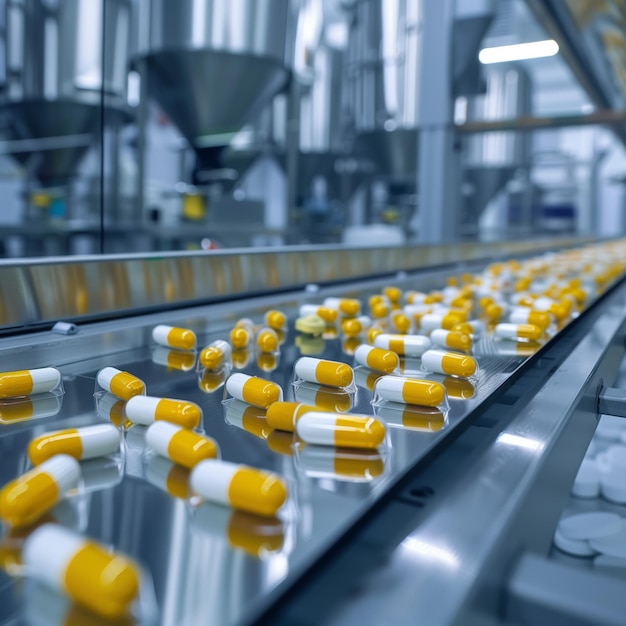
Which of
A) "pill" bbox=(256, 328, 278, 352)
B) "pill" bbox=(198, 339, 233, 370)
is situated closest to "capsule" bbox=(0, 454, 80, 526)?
"pill" bbox=(198, 339, 233, 370)

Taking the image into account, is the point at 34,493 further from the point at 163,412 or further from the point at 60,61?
the point at 60,61

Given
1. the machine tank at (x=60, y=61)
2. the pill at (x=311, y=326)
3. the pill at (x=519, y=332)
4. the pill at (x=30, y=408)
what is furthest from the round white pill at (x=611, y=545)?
the machine tank at (x=60, y=61)

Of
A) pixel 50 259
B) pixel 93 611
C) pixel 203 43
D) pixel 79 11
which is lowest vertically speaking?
pixel 93 611

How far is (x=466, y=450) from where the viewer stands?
55cm

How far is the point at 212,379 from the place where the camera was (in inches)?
31.2

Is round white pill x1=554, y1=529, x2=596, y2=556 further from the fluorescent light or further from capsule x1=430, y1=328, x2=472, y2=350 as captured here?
the fluorescent light

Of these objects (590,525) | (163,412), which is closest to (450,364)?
(163,412)

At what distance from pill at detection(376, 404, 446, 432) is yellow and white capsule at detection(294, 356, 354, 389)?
0.07 m

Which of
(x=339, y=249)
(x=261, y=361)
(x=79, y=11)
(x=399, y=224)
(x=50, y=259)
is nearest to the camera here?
(x=261, y=361)

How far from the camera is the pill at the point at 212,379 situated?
0.75 meters

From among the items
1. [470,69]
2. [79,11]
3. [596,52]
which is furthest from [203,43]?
[596,52]

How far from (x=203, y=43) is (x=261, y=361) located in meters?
2.18

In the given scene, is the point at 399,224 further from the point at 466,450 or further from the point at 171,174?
the point at 466,450

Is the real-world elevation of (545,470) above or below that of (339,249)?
below
